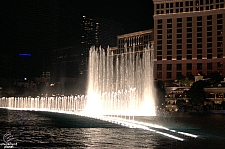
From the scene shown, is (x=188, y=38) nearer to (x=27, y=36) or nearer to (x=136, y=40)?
(x=136, y=40)

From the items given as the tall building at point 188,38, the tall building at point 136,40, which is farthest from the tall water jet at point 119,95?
the tall building at point 136,40

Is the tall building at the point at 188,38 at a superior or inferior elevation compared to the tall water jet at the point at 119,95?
superior

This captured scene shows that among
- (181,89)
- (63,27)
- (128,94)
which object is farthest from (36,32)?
(128,94)

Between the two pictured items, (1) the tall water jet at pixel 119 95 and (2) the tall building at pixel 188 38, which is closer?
(1) the tall water jet at pixel 119 95

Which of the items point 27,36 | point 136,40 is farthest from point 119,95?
point 27,36

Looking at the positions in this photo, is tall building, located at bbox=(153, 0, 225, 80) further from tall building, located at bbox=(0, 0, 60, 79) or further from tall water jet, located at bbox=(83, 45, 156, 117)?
tall building, located at bbox=(0, 0, 60, 79)

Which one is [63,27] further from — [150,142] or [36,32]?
[150,142]

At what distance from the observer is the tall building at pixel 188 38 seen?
75375 mm

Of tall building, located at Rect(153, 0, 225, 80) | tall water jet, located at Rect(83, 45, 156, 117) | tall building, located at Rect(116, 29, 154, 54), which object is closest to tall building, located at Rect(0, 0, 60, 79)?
tall building, located at Rect(116, 29, 154, 54)

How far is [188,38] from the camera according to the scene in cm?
7800

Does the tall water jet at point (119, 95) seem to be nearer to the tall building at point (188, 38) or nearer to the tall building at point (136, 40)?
the tall building at point (188, 38)

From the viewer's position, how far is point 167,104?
200 feet

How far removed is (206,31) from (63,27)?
61.7m

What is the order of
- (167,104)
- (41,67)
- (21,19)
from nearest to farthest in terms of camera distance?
(167,104) < (21,19) < (41,67)
